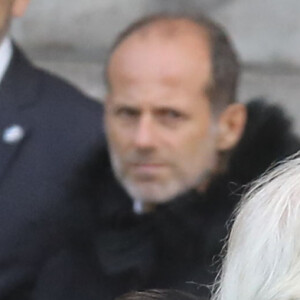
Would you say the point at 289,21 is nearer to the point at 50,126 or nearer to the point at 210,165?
the point at 50,126

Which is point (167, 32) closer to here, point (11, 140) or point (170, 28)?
point (170, 28)

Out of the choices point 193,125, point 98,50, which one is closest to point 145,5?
point 98,50

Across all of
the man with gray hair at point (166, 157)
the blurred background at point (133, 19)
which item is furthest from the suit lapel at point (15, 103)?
the blurred background at point (133, 19)

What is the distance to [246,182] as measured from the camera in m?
2.69

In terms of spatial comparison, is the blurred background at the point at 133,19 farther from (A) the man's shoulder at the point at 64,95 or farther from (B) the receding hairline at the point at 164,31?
(B) the receding hairline at the point at 164,31

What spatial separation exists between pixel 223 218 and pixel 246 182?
3.5 inches

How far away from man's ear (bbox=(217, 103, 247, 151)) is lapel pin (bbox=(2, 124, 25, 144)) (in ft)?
1.67

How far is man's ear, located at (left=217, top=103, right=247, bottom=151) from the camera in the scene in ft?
9.22

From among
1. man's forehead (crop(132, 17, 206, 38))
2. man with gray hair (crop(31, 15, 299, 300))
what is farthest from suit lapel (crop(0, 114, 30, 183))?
man's forehead (crop(132, 17, 206, 38))

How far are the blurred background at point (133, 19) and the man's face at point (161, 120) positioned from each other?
141 cm

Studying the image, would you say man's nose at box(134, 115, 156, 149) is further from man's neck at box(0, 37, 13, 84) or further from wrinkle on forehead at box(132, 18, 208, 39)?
man's neck at box(0, 37, 13, 84)

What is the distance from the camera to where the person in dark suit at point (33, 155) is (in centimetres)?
304

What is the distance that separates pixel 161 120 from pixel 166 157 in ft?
0.24

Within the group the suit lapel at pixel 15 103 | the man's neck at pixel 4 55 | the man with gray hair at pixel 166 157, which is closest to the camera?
the man with gray hair at pixel 166 157
